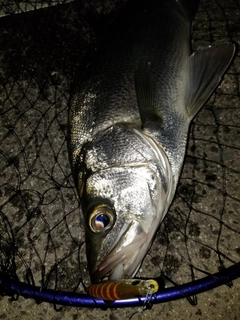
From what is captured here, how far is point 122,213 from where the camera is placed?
185 cm

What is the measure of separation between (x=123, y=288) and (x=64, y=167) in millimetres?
1197

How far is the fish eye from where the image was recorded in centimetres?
185

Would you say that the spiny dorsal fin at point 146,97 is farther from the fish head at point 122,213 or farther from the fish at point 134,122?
the fish head at point 122,213

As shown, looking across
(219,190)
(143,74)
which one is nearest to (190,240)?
(219,190)

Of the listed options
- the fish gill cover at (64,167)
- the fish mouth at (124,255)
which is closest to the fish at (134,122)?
the fish mouth at (124,255)

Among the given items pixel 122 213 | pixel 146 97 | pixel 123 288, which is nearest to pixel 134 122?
pixel 146 97

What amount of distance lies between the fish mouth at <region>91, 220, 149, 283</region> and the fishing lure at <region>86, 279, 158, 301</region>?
0.19ft

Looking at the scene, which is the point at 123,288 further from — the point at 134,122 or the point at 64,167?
the point at 64,167

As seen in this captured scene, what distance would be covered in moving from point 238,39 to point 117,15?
0.97 metres

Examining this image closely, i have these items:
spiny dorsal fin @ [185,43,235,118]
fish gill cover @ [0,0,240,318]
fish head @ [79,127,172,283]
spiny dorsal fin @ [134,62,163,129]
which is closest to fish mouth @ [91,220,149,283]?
fish head @ [79,127,172,283]

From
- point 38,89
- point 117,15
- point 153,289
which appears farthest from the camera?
point 38,89

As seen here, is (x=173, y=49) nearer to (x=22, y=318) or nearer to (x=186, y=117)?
(x=186, y=117)

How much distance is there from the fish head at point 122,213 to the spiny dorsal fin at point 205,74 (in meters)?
0.48

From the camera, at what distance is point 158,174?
1.93 m
